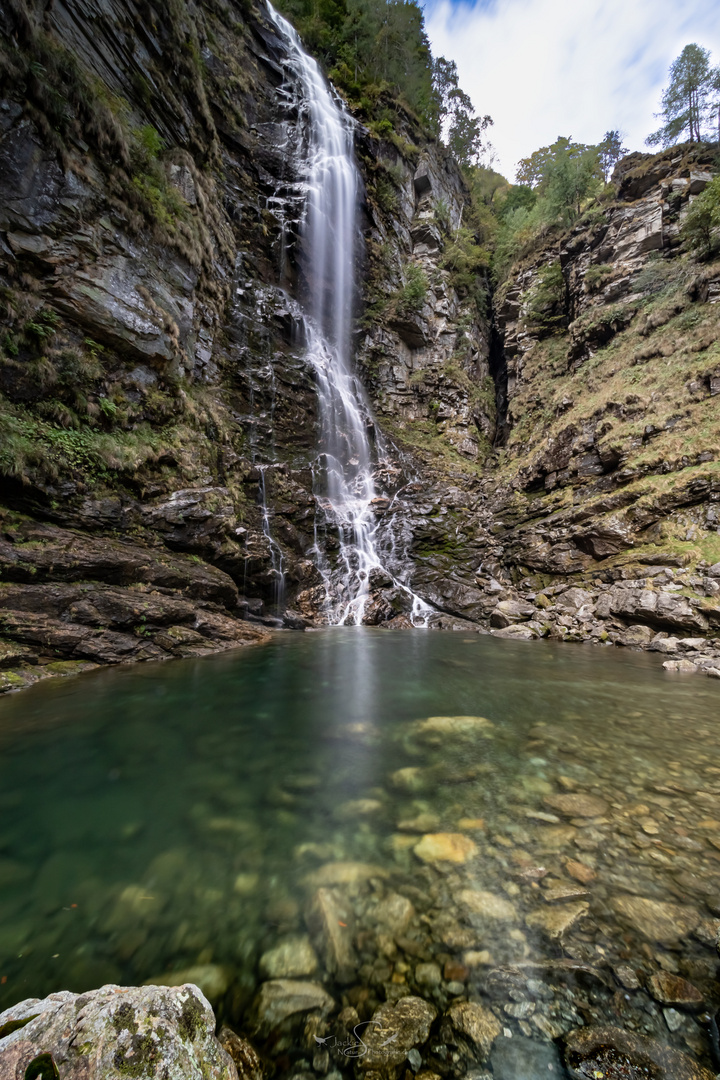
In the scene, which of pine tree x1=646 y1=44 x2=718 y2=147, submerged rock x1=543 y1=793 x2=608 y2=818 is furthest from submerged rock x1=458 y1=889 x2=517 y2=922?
pine tree x1=646 y1=44 x2=718 y2=147

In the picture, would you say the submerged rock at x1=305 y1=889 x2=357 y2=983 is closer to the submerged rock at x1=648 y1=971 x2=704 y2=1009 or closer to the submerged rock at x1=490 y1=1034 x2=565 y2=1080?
the submerged rock at x1=490 y1=1034 x2=565 y2=1080

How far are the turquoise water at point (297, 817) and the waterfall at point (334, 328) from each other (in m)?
8.81

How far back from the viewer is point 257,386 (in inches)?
594

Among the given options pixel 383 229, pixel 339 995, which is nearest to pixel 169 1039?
pixel 339 995

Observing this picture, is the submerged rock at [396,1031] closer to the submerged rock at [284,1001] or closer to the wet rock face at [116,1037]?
the submerged rock at [284,1001]

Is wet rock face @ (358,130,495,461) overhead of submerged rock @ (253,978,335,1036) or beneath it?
overhead

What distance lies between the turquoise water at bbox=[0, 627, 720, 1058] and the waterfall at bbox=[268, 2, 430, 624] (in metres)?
Result: 8.81

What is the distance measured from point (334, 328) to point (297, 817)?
2142 cm

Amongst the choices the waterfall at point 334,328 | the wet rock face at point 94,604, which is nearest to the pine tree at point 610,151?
the waterfall at point 334,328

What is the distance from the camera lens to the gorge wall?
688cm

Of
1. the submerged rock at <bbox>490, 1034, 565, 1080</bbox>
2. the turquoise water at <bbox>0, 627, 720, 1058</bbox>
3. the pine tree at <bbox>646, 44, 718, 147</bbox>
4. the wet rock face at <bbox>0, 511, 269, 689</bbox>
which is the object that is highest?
the pine tree at <bbox>646, 44, 718, 147</bbox>

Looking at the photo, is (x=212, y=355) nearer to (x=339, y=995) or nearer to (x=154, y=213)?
(x=154, y=213)

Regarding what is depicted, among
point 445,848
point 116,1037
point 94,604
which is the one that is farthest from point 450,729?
point 94,604

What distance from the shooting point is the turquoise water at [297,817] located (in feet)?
5.09
